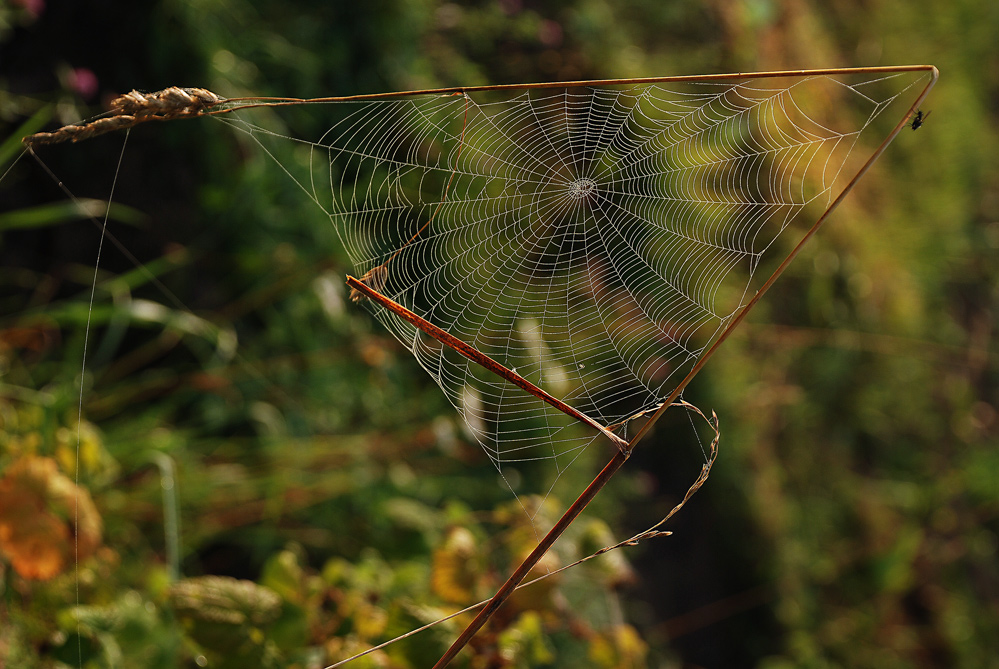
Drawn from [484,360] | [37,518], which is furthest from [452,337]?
[37,518]

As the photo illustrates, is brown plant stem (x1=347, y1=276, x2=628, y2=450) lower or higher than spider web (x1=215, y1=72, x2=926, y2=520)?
lower

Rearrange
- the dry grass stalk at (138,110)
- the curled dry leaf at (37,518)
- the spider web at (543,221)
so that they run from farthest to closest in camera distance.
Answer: the spider web at (543,221) → the curled dry leaf at (37,518) → the dry grass stalk at (138,110)

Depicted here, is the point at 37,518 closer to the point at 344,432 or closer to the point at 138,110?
A: the point at 138,110


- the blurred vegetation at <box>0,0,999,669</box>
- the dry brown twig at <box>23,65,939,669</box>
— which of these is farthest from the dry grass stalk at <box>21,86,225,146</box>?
the blurred vegetation at <box>0,0,999,669</box>

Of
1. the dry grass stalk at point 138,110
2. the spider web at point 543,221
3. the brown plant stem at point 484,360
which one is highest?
the spider web at point 543,221

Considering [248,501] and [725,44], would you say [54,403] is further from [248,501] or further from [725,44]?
[725,44]

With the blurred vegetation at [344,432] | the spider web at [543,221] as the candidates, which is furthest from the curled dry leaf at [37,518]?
the spider web at [543,221]

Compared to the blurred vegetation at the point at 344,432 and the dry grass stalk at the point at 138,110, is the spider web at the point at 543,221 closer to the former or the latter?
the blurred vegetation at the point at 344,432

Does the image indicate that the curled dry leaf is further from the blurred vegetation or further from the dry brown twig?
the dry brown twig
